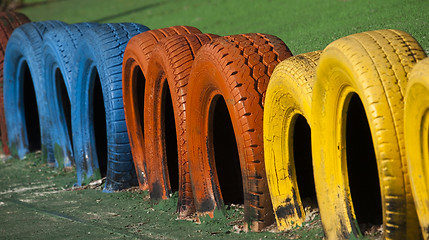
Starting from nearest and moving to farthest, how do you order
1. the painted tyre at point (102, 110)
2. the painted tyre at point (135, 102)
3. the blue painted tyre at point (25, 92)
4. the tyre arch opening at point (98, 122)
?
the painted tyre at point (135, 102) < the painted tyre at point (102, 110) < the tyre arch opening at point (98, 122) < the blue painted tyre at point (25, 92)

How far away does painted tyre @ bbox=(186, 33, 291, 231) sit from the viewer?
4.53m

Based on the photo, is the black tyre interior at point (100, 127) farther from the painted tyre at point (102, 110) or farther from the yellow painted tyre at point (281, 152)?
the yellow painted tyre at point (281, 152)

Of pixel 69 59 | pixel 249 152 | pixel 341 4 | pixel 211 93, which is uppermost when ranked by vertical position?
pixel 341 4

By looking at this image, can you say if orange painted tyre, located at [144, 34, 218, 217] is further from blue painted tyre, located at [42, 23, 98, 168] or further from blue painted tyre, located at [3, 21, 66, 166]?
blue painted tyre, located at [3, 21, 66, 166]

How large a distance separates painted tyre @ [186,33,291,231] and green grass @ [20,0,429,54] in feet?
8.57

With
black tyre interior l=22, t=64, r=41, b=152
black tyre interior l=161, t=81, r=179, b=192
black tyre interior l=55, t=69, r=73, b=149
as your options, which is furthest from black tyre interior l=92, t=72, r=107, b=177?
black tyre interior l=22, t=64, r=41, b=152

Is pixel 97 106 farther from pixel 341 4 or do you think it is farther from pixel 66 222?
pixel 341 4

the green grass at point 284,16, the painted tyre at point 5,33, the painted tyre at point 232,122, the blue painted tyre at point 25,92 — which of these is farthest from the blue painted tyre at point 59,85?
the painted tyre at point 232,122

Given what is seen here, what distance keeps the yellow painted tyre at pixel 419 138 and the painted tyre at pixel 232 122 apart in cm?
153

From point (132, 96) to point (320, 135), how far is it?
285cm

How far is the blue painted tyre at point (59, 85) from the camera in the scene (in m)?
7.65

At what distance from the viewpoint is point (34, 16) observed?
1966cm

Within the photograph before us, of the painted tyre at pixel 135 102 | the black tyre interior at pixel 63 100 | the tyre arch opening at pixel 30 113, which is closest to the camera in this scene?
the painted tyre at pixel 135 102

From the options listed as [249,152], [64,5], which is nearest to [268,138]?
[249,152]
